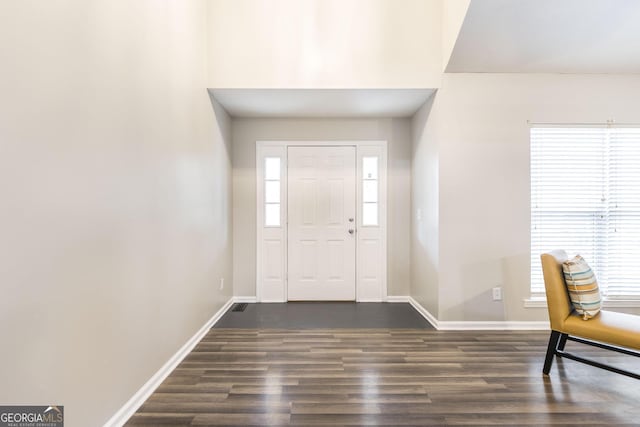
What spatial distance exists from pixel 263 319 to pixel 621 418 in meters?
2.95

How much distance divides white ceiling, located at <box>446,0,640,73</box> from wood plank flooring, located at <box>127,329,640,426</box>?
2.61 metres

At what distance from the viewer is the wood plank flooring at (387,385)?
77.1 inches

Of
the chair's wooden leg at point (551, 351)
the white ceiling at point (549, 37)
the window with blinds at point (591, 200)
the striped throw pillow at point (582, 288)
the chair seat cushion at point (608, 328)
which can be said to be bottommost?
the chair's wooden leg at point (551, 351)

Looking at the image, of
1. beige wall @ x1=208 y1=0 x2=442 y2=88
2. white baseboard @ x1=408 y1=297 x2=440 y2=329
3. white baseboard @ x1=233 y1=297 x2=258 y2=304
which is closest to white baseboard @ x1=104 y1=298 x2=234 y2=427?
white baseboard @ x1=233 y1=297 x2=258 y2=304

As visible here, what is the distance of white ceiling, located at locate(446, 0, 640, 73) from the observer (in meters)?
2.72

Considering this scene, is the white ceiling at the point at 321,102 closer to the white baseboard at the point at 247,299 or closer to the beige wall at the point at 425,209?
the beige wall at the point at 425,209

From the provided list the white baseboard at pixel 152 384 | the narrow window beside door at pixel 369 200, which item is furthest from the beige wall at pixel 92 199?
the narrow window beside door at pixel 369 200

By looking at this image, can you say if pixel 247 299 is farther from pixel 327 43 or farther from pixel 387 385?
pixel 327 43

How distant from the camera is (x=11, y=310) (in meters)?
1.22

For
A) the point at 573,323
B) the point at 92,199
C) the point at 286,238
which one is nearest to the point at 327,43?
the point at 286,238

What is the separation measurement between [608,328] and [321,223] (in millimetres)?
3023

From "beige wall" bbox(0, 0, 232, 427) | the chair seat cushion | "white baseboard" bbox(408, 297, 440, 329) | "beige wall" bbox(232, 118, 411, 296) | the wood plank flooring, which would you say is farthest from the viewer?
"beige wall" bbox(232, 118, 411, 296)

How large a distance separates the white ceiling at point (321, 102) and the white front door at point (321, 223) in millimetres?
543

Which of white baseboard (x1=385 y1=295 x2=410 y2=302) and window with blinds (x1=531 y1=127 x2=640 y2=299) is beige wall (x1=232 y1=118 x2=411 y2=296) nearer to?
white baseboard (x1=385 y1=295 x2=410 y2=302)
